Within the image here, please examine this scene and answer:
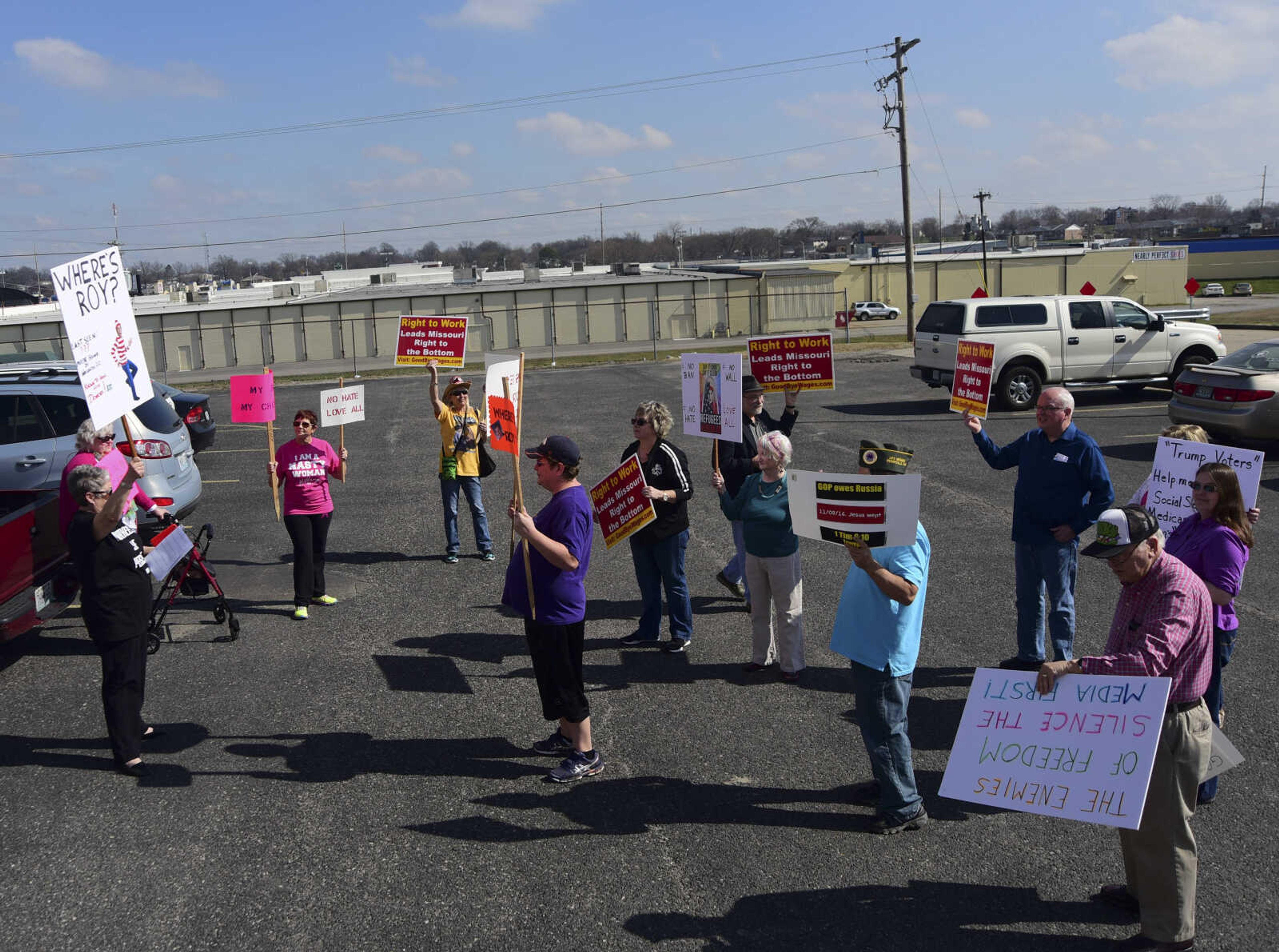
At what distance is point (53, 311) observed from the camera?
52.2 meters

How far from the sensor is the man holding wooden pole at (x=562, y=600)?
5.66 metres

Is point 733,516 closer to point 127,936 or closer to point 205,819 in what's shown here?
point 205,819

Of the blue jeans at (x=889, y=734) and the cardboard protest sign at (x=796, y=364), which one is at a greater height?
the cardboard protest sign at (x=796, y=364)

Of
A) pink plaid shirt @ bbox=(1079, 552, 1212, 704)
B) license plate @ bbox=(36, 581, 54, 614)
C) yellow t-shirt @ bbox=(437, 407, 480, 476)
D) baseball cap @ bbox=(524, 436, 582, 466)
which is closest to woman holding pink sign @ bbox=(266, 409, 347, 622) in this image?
yellow t-shirt @ bbox=(437, 407, 480, 476)

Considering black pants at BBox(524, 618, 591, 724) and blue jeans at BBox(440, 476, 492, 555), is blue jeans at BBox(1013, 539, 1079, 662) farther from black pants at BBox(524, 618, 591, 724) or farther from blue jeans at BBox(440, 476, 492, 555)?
blue jeans at BBox(440, 476, 492, 555)

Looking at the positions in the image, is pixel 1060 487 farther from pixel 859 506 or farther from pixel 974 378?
pixel 859 506

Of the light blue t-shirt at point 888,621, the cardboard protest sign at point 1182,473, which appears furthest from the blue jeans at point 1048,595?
the light blue t-shirt at point 888,621

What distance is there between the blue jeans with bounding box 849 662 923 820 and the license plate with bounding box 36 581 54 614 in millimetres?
5997

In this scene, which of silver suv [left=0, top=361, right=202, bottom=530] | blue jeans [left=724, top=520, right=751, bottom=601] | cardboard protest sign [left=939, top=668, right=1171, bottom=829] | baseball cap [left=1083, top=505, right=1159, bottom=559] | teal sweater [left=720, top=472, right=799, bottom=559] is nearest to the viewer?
cardboard protest sign [left=939, top=668, right=1171, bottom=829]

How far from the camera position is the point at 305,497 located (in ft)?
28.2

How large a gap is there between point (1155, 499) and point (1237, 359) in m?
10.3

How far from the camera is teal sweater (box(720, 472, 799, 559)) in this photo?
6863 mm

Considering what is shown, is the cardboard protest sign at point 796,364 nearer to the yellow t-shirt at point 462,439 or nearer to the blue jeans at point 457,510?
the yellow t-shirt at point 462,439

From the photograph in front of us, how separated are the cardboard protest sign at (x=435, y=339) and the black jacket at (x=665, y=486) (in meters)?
4.38
